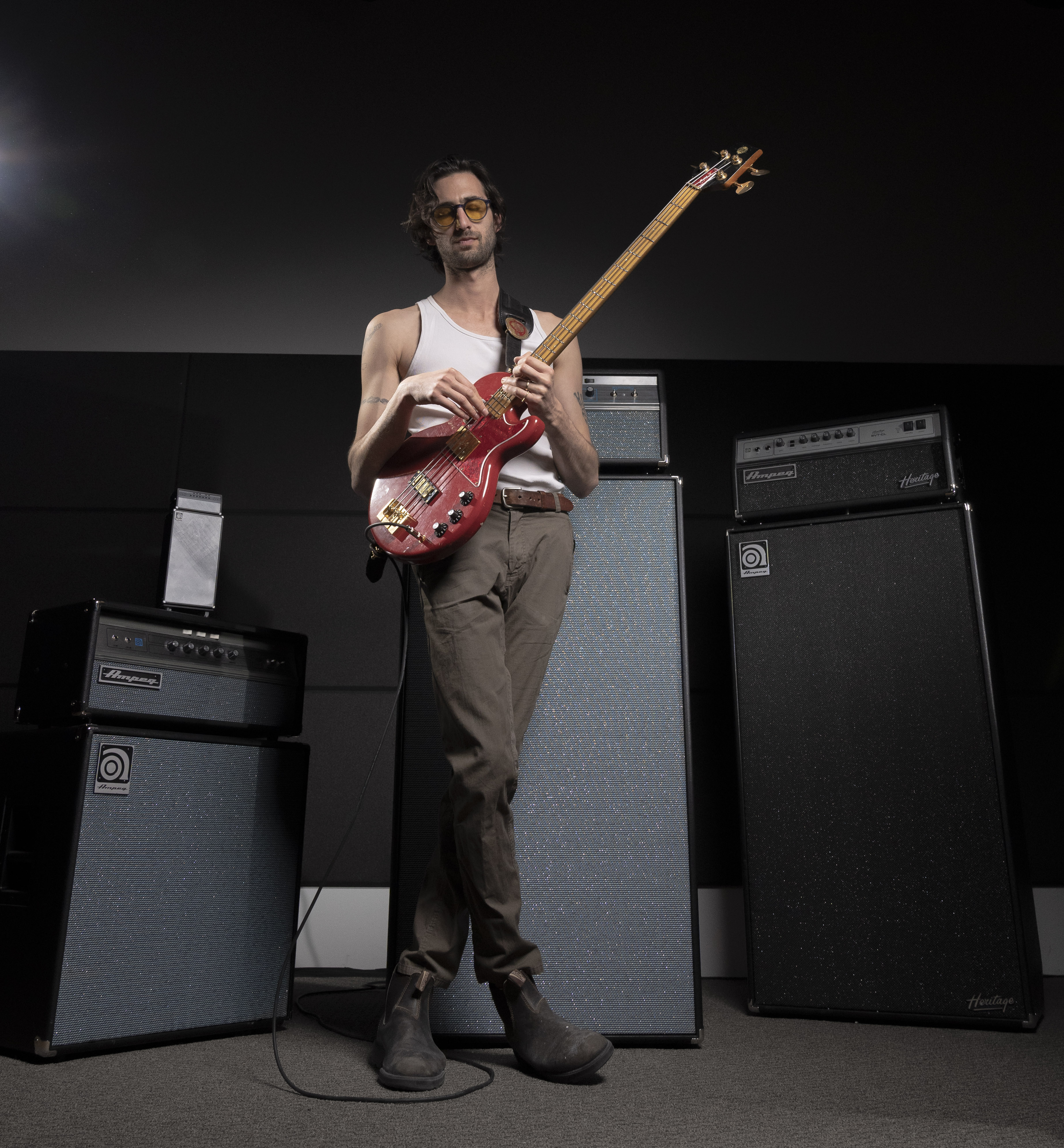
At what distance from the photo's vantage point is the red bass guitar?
136 centimetres

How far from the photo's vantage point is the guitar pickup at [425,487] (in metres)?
1.38

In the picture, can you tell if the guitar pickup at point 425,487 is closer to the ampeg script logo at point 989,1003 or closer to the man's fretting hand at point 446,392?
the man's fretting hand at point 446,392

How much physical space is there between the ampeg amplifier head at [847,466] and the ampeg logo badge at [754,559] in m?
0.08

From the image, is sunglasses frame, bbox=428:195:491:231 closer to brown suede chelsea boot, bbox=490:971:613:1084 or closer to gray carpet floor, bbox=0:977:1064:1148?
brown suede chelsea boot, bbox=490:971:613:1084

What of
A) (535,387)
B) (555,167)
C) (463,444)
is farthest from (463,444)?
(555,167)

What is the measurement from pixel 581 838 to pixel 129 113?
260 centimetres

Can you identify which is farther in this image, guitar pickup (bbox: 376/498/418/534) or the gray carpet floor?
guitar pickup (bbox: 376/498/418/534)

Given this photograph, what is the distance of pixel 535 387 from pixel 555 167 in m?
1.72

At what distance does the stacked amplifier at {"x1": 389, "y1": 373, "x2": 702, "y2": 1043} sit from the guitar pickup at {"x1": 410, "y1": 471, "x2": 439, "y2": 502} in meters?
0.34

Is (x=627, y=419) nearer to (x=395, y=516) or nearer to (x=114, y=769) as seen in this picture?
(x=395, y=516)

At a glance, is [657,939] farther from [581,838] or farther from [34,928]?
[34,928]

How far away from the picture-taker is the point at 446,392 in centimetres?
135

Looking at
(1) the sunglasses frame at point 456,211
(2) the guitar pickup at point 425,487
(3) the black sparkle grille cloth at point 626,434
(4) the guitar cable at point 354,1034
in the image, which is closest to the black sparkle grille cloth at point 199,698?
(4) the guitar cable at point 354,1034

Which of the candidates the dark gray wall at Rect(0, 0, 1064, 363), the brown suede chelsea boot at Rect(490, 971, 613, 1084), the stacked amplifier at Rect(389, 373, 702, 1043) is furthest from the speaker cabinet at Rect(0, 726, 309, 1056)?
the dark gray wall at Rect(0, 0, 1064, 363)
